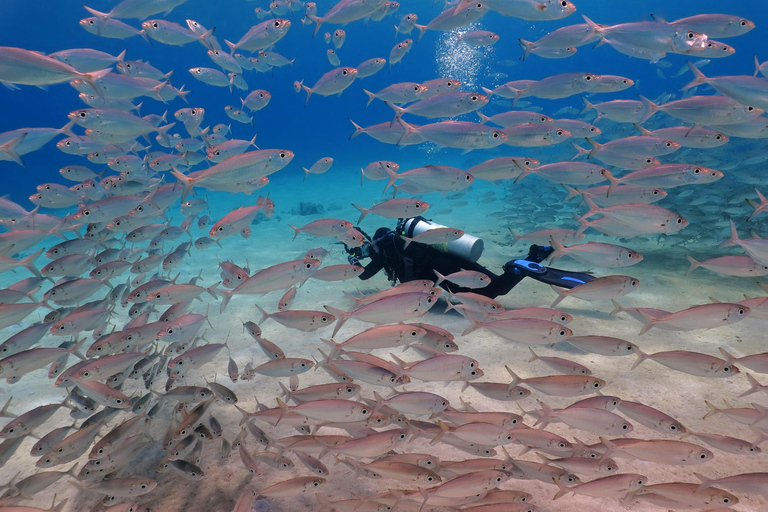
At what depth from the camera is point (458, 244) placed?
5730mm

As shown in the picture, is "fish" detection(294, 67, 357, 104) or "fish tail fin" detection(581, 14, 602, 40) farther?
"fish" detection(294, 67, 357, 104)

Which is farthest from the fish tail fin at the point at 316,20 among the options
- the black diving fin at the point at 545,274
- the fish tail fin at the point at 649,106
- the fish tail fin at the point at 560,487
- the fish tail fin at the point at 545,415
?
the fish tail fin at the point at 560,487

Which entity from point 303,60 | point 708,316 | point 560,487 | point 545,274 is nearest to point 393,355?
point 560,487

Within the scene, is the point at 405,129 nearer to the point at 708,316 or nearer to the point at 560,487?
the point at 708,316

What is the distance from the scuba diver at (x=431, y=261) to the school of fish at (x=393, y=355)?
94 cm

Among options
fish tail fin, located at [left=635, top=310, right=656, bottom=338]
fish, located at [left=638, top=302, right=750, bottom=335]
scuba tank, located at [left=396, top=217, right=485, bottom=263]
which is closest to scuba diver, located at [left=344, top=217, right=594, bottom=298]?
scuba tank, located at [left=396, top=217, right=485, bottom=263]

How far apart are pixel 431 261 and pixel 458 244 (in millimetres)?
525

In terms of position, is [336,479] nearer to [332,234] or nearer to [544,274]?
[332,234]

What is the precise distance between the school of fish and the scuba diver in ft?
3.09

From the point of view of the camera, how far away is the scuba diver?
5.63 m

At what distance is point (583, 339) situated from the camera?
2859 millimetres

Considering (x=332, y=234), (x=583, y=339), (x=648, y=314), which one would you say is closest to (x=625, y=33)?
(x=648, y=314)

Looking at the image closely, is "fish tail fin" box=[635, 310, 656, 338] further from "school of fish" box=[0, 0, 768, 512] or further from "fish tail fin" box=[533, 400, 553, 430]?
"fish tail fin" box=[533, 400, 553, 430]

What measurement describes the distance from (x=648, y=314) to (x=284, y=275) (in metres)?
2.88
